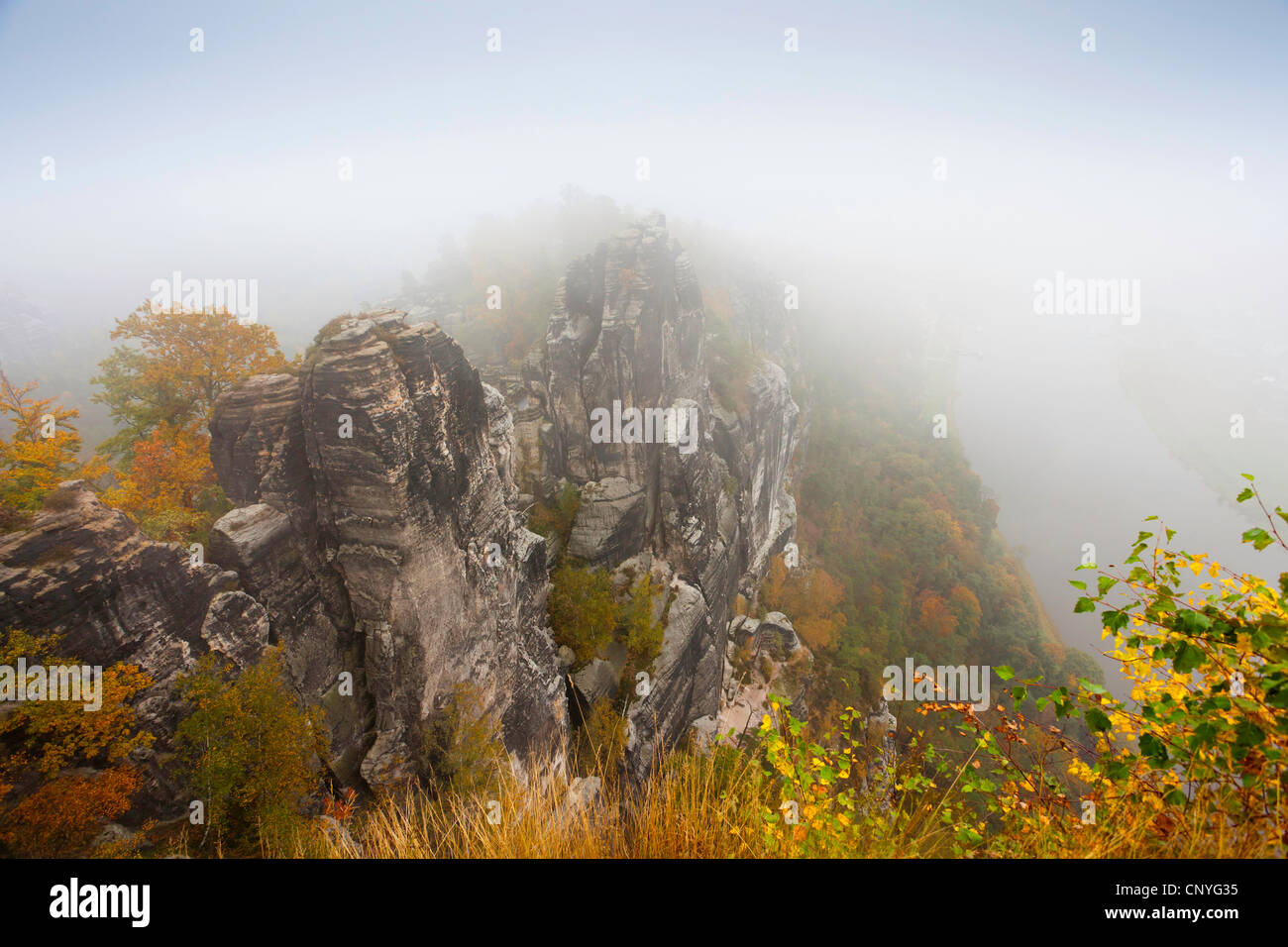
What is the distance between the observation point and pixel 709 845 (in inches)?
150

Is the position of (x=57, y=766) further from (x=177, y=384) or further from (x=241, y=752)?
(x=177, y=384)

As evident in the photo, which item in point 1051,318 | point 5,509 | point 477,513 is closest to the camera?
point 5,509

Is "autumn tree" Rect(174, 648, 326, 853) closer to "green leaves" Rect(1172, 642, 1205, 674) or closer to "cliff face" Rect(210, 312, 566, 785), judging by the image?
"cliff face" Rect(210, 312, 566, 785)

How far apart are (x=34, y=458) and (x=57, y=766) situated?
6934 mm

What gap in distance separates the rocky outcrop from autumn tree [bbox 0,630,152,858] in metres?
0.36

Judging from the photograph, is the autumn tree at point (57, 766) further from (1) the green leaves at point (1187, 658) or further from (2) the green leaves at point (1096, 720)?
(1) the green leaves at point (1187, 658)

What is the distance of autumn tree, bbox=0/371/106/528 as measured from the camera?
8.15 m

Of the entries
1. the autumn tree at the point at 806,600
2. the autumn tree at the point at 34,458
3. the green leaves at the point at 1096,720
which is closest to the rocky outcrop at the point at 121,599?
the autumn tree at the point at 34,458

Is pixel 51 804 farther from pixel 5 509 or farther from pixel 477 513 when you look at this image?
pixel 477 513

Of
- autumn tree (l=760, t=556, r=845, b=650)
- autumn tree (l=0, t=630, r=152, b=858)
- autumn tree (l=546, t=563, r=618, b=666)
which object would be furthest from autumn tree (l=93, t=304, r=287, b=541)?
autumn tree (l=760, t=556, r=845, b=650)
